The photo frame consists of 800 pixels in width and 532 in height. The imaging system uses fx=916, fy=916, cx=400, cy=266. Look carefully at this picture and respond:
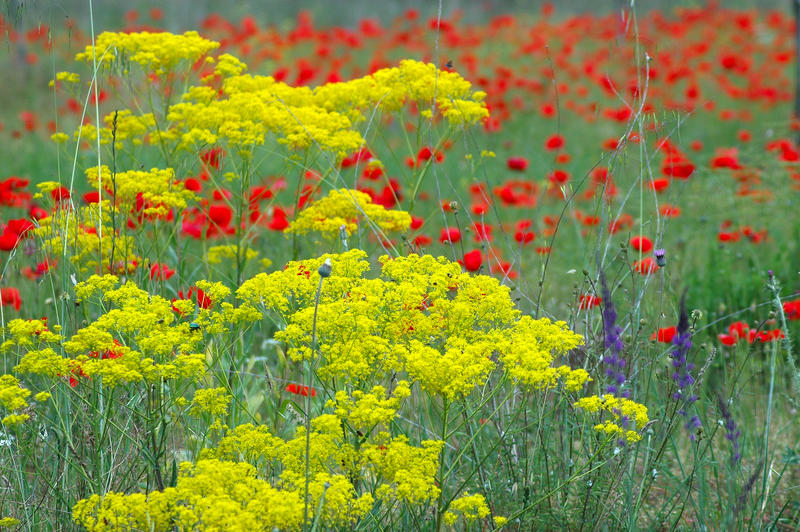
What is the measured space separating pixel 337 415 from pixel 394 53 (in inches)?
442

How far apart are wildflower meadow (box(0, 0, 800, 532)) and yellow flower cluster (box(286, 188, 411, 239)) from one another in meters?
0.01

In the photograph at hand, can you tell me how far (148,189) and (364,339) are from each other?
116 cm

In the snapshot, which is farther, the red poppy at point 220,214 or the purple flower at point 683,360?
the red poppy at point 220,214

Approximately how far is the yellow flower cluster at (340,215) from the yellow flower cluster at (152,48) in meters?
0.73

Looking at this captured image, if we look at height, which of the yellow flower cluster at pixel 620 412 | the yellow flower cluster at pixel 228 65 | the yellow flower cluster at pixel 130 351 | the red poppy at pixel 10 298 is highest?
the yellow flower cluster at pixel 228 65

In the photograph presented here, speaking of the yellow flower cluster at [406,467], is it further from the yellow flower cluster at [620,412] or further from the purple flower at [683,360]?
the purple flower at [683,360]

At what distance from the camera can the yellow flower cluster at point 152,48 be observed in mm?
3195

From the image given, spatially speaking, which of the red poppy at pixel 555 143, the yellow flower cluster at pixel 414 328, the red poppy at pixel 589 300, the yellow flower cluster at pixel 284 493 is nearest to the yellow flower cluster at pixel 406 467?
the yellow flower cluster at pixel 284 493

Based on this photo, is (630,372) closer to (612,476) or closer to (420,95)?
(612,476)

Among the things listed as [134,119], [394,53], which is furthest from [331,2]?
[134,119]

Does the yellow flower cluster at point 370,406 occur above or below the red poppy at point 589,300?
above

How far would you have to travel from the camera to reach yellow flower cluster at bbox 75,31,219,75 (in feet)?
10.5

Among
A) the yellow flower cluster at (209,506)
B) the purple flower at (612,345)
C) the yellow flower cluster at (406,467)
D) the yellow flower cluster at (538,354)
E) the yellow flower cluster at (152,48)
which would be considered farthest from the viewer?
the yellow flower cluster at (152,48)

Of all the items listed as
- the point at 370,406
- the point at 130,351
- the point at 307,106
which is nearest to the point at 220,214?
the point at 307,106
